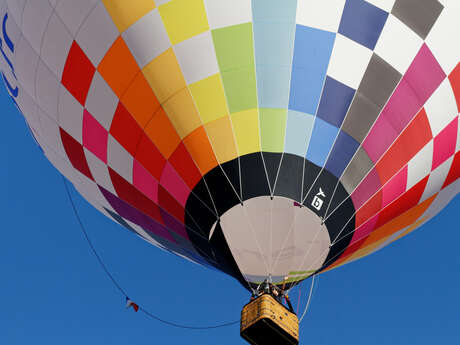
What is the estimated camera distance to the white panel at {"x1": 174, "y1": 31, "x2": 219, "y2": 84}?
6.75 meters

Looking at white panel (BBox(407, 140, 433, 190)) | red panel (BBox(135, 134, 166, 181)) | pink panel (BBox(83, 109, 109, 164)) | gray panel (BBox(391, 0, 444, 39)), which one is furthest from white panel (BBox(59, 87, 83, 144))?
white panel (BBox(407, 140, 433, 190))

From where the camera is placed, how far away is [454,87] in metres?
7.37

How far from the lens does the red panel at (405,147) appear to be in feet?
23.0

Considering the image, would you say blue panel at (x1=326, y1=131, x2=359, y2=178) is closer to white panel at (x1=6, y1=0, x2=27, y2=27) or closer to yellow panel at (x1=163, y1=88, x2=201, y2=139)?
yellow panel at (x1=163, y1=88, x2=201, y2=139)

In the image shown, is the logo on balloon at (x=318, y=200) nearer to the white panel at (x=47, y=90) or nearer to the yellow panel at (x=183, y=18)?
the yellow panel at (x=183, y=18)

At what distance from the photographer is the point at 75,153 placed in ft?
27.1

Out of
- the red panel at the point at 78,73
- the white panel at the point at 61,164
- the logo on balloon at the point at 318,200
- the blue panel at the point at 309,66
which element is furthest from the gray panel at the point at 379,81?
the white panel at the point at 61,164

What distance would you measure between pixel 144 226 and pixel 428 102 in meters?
3.96

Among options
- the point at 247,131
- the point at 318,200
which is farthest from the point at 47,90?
the point at 318,200

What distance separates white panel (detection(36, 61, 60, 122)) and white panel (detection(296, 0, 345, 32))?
3178 mm

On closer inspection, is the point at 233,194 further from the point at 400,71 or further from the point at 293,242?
the point at 400,71

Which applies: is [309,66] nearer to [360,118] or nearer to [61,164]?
[360,118]

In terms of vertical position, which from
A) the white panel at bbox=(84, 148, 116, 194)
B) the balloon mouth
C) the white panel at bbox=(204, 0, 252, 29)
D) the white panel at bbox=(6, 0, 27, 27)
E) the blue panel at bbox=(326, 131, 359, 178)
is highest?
the white panel at bbox=(6, 0, 27, 27)

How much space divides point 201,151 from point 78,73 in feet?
6.19
